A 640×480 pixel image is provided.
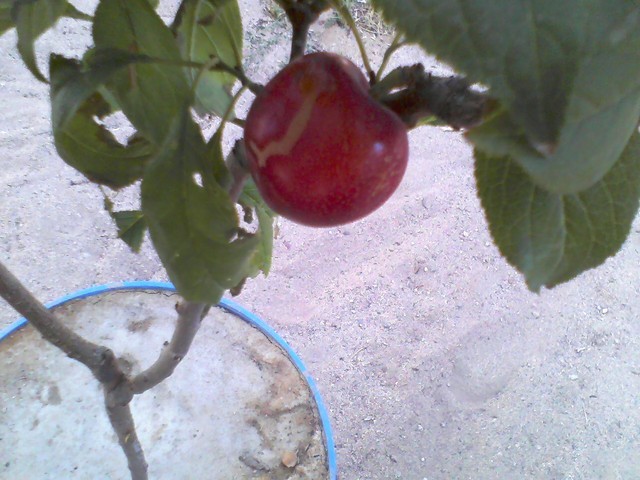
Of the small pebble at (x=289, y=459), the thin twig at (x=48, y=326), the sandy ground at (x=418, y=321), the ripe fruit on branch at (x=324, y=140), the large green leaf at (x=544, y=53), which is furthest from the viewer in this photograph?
the sandy ground at (x=418, y=321)

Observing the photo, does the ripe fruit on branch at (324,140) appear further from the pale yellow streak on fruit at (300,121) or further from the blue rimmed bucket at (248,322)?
the blue rimmed bucket at (248,322)

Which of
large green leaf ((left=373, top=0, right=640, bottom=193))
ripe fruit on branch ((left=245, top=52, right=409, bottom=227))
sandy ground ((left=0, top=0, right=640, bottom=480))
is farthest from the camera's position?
sandy ground ((left=0, top=0, right=640, bottom=480))

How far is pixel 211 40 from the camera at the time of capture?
0.35m

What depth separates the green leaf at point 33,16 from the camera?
0.84 ft

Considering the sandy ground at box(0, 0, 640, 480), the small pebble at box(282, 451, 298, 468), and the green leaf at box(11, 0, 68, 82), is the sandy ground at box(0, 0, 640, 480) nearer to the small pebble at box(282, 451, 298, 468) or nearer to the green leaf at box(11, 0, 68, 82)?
the small pebble at box(282, 451, 298, 468)

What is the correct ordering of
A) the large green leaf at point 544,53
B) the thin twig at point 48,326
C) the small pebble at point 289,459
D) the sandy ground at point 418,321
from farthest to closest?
the sandy ground at point 418,321 → the small pebble at point 289,459 → the thin twig at point 48,326 → the large green leaf at point 544,53

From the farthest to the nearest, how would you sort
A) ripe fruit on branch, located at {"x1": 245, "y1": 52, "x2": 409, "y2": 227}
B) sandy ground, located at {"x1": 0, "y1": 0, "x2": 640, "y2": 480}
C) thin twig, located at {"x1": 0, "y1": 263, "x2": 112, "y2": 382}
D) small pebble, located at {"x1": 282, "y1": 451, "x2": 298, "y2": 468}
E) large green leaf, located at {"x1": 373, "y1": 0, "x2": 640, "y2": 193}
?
sandy ground, located at {"x1": 0, "y1": 0, "x2": 640, "y2": 480}
small pebble, located at {"x1": 282, "y1": 451, "x2": 298, "y2": 468}
thin twig, located at {"x1": 0, "y1": 263, "x2": 112, "y2": 382}
ripe fruit on branch, located at {"x1": 245, "y1": 52, "x2": 409, "y2": 227}
large green leaf, located at {"x1": 373, "y1": 0, "x2": 640, "y2": 193}

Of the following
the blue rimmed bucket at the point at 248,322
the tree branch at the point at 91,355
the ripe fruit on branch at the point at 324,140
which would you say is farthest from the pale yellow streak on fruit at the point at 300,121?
the blue rimmed bucket at the point at 248,322

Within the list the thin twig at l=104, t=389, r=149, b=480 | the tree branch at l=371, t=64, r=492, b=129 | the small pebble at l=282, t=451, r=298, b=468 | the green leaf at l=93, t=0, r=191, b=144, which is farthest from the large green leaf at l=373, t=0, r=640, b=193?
the small pebble at l=282, t=451, r=298, b=468

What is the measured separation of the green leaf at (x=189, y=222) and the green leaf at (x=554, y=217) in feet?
0.36

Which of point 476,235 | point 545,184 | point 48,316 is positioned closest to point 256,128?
point 545,184

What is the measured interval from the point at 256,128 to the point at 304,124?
0.03 metres

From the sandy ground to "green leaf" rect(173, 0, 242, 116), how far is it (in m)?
0.54

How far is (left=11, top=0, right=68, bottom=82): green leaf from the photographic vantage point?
0.84ft
